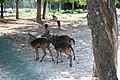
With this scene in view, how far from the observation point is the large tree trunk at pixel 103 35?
502cm

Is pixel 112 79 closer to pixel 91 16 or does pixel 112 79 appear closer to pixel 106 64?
pixel 106 64

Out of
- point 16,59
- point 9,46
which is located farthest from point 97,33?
point 9,46

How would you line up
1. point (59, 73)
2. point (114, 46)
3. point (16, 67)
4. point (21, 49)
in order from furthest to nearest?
1. point (21, 49)
2. point (16, 67)
3. point (59, 73)
4. point (114, 46)

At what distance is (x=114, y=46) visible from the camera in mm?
5395

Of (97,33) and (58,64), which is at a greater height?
(97,33)

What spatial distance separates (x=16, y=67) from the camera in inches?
405

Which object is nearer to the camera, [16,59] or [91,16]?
[91,16]

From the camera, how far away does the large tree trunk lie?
5024mm

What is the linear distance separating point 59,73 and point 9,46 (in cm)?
545

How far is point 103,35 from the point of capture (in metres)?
5.07

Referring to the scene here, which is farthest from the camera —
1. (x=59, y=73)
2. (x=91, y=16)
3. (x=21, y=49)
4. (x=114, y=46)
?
(x=21, y=49)

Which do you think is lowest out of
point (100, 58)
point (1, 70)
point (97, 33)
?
point (1, 70)

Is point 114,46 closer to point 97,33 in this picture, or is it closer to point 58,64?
point 97,33

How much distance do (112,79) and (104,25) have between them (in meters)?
0.89
